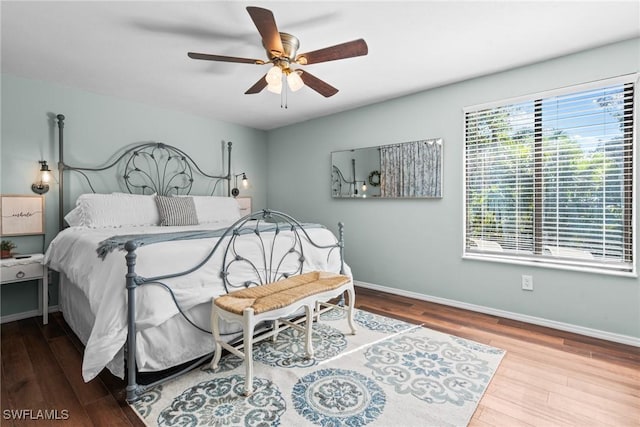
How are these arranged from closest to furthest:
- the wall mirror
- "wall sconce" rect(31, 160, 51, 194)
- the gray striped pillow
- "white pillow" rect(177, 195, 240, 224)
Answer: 1. "wall sconce" rect(31, 160, 51, 194)
2. the gray striped pillow
3. the wall mirror
4. "white pillow" rect(177, 195, 240, 224)

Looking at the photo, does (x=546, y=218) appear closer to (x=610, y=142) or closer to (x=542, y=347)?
(x=610, y=142)

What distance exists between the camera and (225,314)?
1.93m

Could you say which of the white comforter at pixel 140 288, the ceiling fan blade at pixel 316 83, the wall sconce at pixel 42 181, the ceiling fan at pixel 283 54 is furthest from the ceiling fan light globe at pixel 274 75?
the wall sconce at pixel 42 181

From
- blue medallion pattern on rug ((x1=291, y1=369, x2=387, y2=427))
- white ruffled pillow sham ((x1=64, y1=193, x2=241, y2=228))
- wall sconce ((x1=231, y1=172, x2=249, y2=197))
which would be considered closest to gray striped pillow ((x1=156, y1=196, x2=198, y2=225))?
white ruffled pillow sham ((x1=64, y1=193, x2=241, y2=228))

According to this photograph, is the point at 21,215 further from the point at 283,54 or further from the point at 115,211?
the point at 283,54

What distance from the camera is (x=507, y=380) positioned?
6.56 ft

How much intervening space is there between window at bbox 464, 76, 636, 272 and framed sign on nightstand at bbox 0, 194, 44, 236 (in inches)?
171

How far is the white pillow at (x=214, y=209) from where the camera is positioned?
3.85m

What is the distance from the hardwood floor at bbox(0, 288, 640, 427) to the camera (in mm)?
1667

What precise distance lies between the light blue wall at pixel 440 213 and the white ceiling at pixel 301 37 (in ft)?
0.63

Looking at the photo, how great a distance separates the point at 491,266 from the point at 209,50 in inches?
128

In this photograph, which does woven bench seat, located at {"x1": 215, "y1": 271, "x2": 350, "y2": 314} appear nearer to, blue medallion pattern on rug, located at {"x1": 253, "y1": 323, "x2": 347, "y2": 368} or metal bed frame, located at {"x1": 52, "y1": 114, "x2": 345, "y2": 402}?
metal bed frame, located at {"x1": 52, "y1": 114, "x2": 345, "y2": 402}

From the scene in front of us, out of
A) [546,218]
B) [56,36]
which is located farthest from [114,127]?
[546,218]

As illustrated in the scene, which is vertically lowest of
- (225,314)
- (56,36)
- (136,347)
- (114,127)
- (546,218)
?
(136,347)
